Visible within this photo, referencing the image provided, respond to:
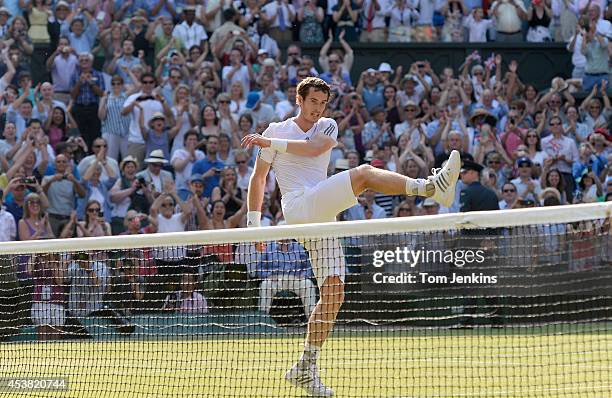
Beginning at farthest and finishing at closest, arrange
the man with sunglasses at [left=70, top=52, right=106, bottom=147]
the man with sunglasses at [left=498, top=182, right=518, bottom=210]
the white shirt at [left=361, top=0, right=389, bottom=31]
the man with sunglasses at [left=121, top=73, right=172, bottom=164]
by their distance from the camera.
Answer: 1. the white shirt at [left=361, top=0, right=389, bottom=31]
2. the man with sunglasses at [left=70, top=52, right=106, bottom=147]
3. the man with sunglasses at [left=121, top=73, right=172, bottom=164]
4. the man with sunglasses at [left=498, top=182, right=518, bottom=210]

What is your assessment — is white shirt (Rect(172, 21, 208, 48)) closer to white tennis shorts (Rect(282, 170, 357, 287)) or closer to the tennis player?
the tennis player

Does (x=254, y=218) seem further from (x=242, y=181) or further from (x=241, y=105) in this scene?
(x=241, y=105)

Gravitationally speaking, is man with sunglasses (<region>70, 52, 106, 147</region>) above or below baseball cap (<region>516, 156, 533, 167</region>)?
above

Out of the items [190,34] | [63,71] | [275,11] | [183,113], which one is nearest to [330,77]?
[275,11]

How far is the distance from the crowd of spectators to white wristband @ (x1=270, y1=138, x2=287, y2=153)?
7.19 m

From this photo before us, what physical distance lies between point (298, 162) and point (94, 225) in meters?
7.46

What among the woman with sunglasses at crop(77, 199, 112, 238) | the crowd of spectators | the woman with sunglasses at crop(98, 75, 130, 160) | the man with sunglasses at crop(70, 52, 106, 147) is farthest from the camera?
the man with sunglasses at crop(70, 52, 106, 147)

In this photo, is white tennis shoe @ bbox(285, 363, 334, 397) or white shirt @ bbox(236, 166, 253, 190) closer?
white tennis shoe @ bbox(285, 363, 334, 397)

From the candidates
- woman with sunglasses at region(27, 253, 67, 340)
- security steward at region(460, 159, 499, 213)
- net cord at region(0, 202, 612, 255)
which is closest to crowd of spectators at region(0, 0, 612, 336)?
security steward at region(460, 159, 499, 213)

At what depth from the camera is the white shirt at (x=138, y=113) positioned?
58.5ft

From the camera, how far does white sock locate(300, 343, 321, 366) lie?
827 centimetres

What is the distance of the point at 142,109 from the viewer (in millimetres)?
17859

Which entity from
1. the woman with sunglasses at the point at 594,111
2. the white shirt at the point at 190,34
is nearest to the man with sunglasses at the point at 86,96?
the white shirt at the point at 190,34

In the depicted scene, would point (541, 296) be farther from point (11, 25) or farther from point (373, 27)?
point (11, 25)
